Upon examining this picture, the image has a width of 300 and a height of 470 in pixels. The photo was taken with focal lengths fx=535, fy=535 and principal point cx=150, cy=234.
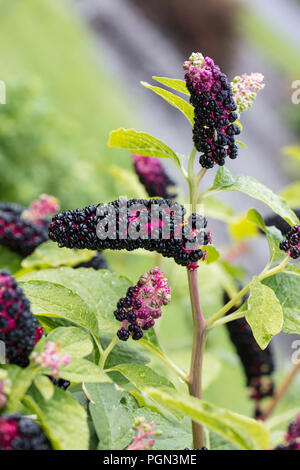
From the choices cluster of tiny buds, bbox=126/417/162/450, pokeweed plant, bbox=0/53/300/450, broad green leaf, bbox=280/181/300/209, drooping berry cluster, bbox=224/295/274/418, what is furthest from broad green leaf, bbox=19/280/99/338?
broad green leaf, bbox=280/181/300/209

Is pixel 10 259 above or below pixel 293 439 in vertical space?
above

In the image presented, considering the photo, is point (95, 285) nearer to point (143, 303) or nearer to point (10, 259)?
point (143, 303)

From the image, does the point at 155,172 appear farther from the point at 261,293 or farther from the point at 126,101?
the point at 126,101

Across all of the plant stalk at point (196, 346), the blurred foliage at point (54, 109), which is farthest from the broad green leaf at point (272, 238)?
the blurred foliage at point (54, 109)

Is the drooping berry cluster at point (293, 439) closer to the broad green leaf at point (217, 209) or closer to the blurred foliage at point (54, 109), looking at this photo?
the broad green leaf at point (217, 209)

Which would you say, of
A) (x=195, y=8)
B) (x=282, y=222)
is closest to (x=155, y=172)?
(x=282, y=222)

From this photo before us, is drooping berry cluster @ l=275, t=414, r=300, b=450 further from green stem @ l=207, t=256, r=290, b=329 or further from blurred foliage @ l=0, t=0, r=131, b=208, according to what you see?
blurred foliage @ l=0, t=0, r=131, b=208

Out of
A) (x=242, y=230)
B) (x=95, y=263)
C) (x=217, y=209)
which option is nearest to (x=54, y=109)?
(x=242, y=230)
